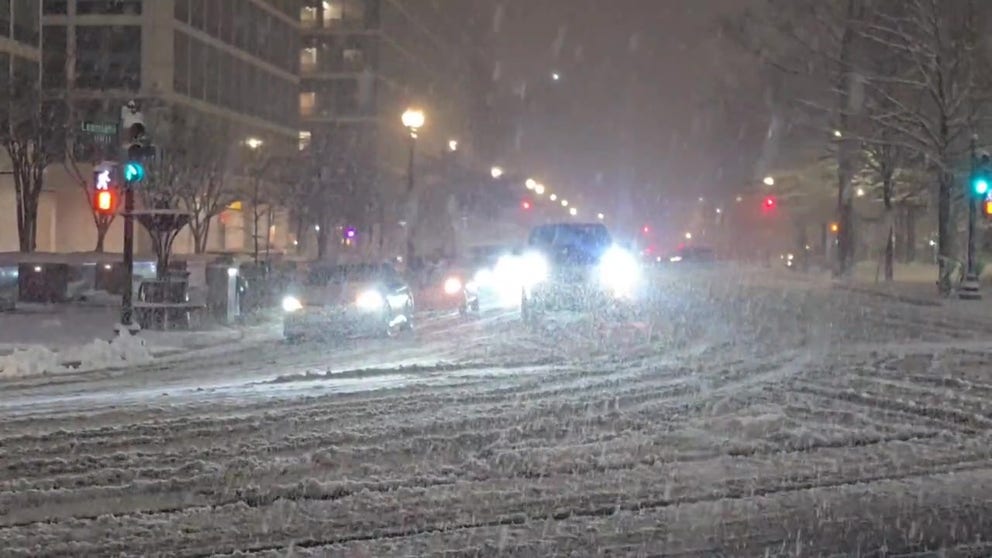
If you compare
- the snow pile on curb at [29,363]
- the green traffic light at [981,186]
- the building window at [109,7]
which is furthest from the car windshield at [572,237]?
the building window at [109,7]

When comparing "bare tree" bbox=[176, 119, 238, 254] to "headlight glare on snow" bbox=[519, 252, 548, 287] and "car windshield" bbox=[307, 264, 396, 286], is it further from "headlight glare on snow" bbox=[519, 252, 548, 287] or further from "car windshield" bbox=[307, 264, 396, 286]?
"car windshield" bbox=[307, 264, 396, 286]

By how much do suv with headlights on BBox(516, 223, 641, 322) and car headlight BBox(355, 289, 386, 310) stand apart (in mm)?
3994

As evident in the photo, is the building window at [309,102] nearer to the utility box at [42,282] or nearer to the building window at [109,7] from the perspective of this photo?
the building window at [109,7]

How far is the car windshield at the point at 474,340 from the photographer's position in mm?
9062

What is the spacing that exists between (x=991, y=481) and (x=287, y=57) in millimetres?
76622

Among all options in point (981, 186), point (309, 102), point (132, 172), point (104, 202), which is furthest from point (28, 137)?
point (309, 102)

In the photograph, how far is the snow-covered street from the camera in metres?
8.45

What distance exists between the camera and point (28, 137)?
46.1 m

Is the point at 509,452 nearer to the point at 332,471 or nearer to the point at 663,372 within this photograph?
the point at 332,471

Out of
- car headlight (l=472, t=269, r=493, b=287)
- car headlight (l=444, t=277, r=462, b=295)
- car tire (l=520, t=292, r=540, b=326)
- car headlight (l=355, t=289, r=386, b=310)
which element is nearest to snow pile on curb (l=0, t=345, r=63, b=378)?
car headlight (l=355, t=289, r=386, b=310)

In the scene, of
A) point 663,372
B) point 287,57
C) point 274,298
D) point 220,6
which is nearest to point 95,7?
point 220,6

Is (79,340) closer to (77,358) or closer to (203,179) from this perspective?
(77,358)

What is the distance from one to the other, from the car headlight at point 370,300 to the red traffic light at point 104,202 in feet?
16.6

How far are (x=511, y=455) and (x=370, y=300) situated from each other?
46.9 ft
